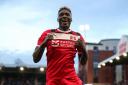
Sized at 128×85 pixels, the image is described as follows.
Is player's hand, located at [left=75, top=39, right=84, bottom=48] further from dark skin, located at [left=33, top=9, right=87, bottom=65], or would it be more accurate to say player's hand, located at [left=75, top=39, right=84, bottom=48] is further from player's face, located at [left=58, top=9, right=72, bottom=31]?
player's face, located at [left=58, top=9, right=72, bottom=31]

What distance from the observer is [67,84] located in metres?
5.69

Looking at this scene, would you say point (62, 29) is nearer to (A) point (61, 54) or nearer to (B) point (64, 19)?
(B) point (64, 19)

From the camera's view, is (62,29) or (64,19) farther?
(62,29)

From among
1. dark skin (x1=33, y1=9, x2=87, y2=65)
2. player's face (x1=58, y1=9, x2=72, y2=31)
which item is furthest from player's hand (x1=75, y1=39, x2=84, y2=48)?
player's face (x1=58, y1=9, x2=72, y2=31)

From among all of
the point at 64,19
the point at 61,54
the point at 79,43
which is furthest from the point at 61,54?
the point at 64,19

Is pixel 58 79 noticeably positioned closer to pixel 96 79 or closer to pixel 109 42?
pixel 96 79

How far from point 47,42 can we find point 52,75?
39cm

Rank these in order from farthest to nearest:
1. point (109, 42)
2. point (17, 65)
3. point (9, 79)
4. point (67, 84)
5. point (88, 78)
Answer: point (109, 42), point (88, 78), point (9, 79), point (17, 65), point (67, 84)

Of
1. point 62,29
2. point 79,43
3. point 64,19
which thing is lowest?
point 79,43

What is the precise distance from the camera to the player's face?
573 centimetres

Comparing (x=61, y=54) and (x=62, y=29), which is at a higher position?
(x=62, y=29)

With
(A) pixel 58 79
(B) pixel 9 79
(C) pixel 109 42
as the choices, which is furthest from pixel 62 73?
(C) pixel 109 42

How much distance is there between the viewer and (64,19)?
573 cm

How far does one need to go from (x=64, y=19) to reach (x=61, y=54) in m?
0.41
